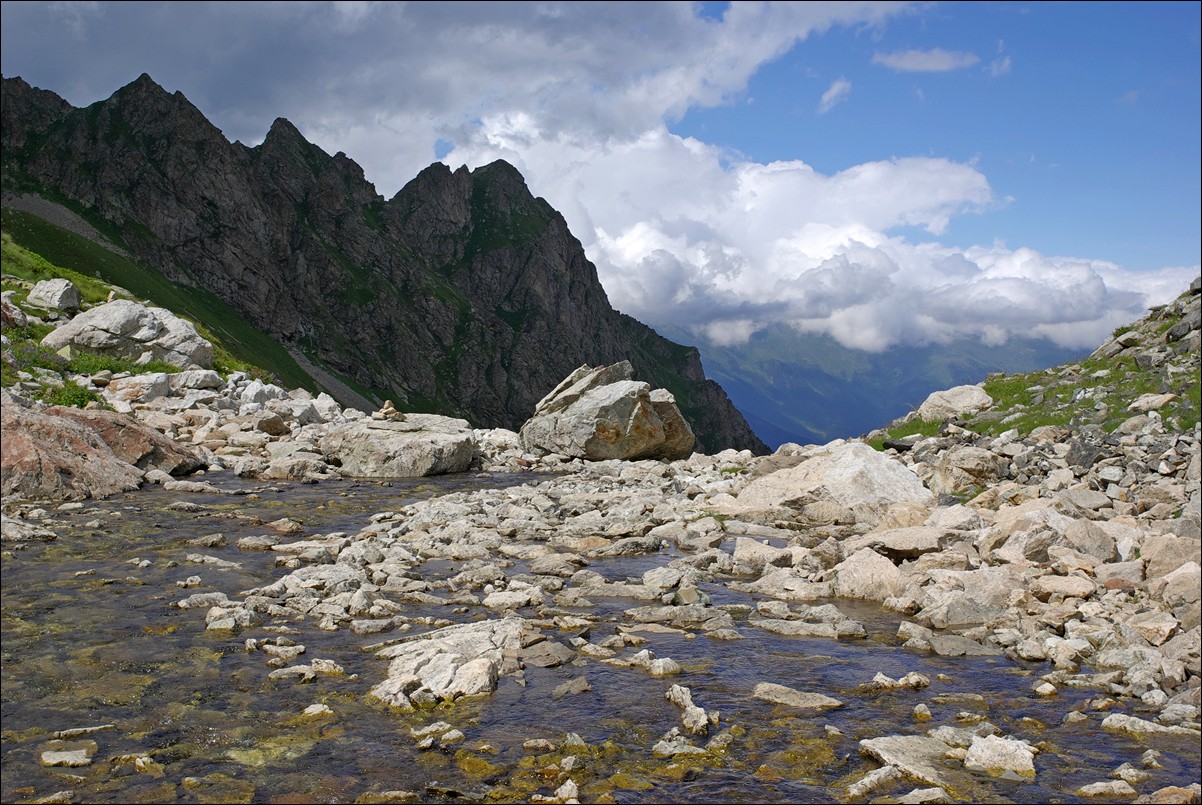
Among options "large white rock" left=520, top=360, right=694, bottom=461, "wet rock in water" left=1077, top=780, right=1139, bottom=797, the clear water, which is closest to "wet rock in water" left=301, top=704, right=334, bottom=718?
the clear water

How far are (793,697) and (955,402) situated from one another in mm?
29567

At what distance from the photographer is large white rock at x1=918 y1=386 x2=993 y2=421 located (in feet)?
117

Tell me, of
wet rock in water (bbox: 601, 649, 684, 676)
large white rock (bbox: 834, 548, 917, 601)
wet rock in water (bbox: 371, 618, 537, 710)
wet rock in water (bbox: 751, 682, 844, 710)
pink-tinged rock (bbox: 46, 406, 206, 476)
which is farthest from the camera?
pink-tinged rock (bbox: 46, 406, 206, 476)

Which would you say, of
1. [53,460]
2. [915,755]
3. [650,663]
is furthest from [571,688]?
[53,460]

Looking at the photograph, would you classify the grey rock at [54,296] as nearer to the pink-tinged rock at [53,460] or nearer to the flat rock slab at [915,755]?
the pink-tinged rock at [53,460]

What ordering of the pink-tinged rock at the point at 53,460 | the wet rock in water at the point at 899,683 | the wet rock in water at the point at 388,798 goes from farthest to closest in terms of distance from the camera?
the pink-tinged rock at the point at 53,460 < the wet rock in water at the point at 899,683 < the wet rock in water at the point at 388,798

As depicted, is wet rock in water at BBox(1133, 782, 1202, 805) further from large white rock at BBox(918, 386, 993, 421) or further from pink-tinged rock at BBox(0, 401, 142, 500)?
large white rock at BBox(918, 386, 993, 421)

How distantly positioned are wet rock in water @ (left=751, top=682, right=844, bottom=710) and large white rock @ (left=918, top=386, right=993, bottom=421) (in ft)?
89.5

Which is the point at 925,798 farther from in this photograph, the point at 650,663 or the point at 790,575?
the point at 790,575

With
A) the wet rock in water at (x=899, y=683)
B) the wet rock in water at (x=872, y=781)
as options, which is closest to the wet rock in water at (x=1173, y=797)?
the wet rock in water at (x=872, y=781)

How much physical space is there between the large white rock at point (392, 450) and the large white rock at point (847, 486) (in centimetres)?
1667

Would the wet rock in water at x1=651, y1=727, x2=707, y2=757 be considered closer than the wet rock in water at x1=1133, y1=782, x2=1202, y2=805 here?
No

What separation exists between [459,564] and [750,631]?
8.01 meters

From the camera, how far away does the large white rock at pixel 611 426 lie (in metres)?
46.5
